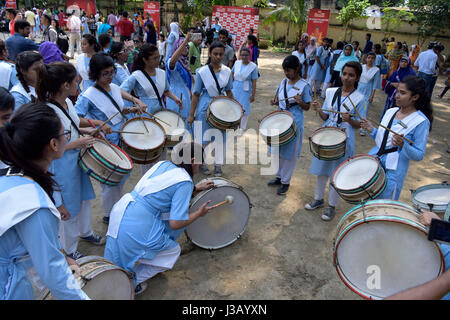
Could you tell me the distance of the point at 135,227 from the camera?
8.64 feet

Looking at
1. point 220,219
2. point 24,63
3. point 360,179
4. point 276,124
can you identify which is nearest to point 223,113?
point 276,124

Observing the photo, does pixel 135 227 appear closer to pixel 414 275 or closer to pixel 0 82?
pixel 414 275

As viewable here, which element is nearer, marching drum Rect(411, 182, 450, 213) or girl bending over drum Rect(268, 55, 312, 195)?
marching drum Rect(411, 182, 450, 213)

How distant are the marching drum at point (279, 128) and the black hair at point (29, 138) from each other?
2924mm

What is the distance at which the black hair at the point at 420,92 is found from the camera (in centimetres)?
300

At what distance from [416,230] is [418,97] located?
1601 mm

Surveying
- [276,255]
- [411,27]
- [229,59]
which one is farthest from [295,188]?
[411,27]

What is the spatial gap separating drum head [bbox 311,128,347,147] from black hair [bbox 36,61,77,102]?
8.91ft

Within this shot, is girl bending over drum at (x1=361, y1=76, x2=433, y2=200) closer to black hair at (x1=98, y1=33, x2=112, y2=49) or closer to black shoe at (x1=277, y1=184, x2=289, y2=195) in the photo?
black shoe at (x1=277, y1=184, x2=289, y2=195)

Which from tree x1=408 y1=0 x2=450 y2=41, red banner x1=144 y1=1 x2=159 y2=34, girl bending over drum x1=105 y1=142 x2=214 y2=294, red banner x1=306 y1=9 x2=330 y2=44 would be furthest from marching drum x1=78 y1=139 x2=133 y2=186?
tree x1=408 y1=0 x2=450 y2=41


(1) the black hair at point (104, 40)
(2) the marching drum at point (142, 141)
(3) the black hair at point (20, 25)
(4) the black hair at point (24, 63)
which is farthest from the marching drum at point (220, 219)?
(3) the black hair at point (20, 25)

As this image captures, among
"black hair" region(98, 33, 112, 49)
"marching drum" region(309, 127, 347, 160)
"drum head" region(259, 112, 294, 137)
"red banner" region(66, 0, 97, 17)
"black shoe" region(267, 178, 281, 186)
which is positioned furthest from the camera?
"red banner" region(66, 0, 97, 17)

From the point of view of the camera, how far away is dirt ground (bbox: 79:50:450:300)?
3.02 metres

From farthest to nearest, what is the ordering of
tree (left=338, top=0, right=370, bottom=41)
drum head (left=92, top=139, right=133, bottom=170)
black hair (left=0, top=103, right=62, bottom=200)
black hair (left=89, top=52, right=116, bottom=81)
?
tree (left=338, top=0, right=370, bottom=41) < black hair (left=89, top=52, right=116, bottom=81) < drum head (left=92, top=139, right=133, bottom=170) < black hair (left=0, top=103, right=62, bottom=200)
